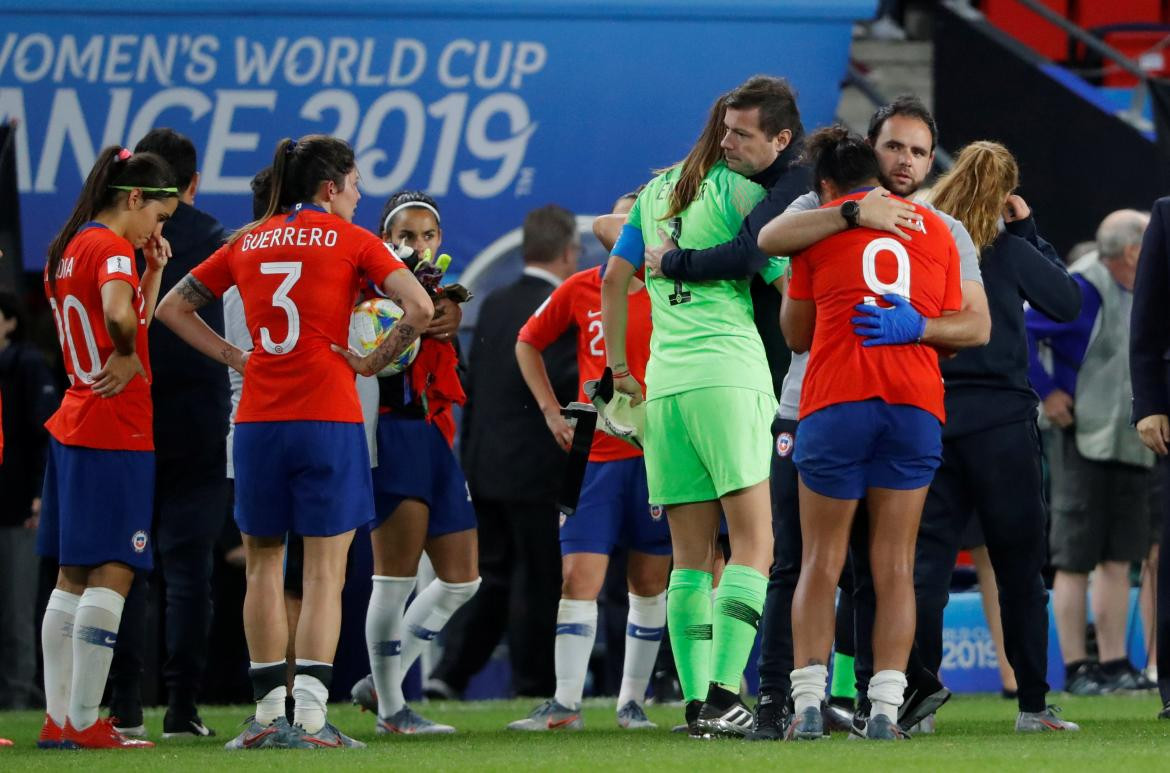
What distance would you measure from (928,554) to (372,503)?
180 centimetres

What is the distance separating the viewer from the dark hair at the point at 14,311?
32.0ft

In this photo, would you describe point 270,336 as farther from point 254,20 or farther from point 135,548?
point 254,20

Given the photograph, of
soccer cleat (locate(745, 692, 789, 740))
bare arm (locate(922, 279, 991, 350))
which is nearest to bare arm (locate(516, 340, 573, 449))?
soccer cleat (locate(745, 692, 789, 740))

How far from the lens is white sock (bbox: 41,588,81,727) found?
704 centimetres

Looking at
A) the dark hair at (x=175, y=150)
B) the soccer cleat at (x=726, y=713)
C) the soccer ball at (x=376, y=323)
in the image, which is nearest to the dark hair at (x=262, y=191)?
the dark hair at (x=175, y=150)

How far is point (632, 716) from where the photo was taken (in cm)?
776

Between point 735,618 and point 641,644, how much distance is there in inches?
57.6

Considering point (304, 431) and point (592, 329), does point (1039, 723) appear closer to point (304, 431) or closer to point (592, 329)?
point (592, 329)

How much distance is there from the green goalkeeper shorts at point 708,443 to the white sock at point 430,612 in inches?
47.0

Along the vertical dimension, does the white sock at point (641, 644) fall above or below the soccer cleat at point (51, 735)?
above

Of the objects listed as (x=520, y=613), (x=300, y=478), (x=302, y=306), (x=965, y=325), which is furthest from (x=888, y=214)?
(x=520, y=613)

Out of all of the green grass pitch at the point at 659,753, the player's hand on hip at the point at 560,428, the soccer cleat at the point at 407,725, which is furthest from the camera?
the player's hand on hip at the point at 560,428

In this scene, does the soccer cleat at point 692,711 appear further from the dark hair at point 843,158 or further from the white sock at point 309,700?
the dark hair at point 843,158

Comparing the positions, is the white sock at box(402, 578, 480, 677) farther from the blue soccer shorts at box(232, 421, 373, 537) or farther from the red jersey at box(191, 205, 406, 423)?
the red jersey at box(191, 205, 406, 423)
